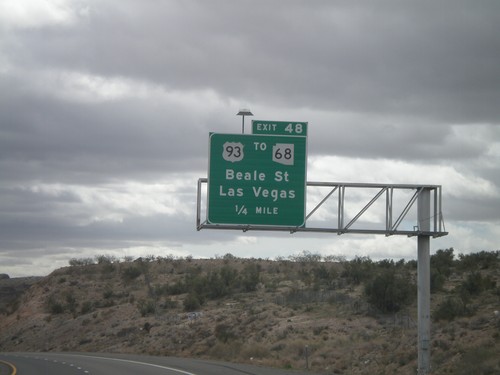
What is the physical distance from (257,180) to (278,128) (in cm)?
201

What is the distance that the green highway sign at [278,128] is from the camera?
Answer: 27562mm

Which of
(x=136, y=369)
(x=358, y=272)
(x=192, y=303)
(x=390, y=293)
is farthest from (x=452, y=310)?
(x=192, y=303)

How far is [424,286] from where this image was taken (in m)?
28.9

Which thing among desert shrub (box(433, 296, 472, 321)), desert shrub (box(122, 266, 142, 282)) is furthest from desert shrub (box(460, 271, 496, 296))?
desert shrub (box(122, 266, 142, 282))

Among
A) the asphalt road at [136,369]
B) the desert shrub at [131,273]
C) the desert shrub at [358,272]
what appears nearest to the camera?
the asphalt road at [136,369]


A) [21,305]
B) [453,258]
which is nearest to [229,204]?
[453,258]

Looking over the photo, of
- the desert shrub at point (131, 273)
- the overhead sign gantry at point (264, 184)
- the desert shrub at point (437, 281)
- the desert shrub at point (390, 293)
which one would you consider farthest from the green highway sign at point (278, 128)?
the desert shrub at point (131, 273)

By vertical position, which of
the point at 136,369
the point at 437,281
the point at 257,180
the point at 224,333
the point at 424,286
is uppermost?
the point at 257,180

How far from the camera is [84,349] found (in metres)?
66.6

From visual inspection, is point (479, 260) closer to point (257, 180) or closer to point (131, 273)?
point (257, 180)

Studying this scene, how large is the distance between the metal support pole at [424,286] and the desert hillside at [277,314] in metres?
1.14

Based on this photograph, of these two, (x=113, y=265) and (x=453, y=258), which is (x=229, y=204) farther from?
(x=113, y=265)

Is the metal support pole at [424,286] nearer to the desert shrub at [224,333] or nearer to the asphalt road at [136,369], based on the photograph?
the asphalt road at [136,369]

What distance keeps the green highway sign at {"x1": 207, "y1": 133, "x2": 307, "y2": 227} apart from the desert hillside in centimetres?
826
